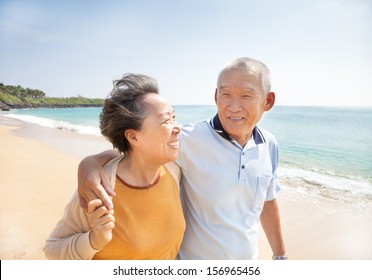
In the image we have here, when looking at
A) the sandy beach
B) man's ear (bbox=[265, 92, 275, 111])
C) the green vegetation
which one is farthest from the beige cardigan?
the green vegetation

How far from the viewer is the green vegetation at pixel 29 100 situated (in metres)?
39.7

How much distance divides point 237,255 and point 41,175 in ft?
17.6

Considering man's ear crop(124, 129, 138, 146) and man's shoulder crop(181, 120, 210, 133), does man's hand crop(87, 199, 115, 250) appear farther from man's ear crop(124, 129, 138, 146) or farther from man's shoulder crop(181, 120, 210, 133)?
man's shoulder crop(181, 120, 210, 133)

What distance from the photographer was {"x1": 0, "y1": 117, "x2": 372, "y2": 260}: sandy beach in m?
3.59

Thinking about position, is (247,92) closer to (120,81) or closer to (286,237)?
(120,81)

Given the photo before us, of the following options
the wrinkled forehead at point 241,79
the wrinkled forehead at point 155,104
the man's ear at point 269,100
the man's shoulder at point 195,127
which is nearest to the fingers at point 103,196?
the wrinkled forehead at point 155,104

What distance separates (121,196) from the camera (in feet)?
4.79

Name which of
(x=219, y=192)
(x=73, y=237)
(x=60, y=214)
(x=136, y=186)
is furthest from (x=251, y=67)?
(x=60, y=214)

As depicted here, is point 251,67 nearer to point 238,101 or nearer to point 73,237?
point 238,101

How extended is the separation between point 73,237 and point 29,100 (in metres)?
62.5

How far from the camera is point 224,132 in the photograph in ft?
5.90

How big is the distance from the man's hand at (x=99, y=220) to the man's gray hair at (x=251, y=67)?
1.01 m

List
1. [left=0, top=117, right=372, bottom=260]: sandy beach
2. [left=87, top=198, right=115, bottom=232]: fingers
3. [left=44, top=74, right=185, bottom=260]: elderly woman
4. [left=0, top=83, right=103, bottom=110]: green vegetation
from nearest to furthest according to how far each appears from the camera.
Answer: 1. [left=87, top=198, right=115, bottom=232]: fingers
2. [left=44, top=74, right=185, bottom=260]: elderly woman
3. [left=0, top=117, right=372, bottom=260]: sandy beach
4. [left=0, top=83, right=103, bottom=110]: green vegetation

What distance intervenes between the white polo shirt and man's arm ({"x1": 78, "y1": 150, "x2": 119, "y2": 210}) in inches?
18.9
